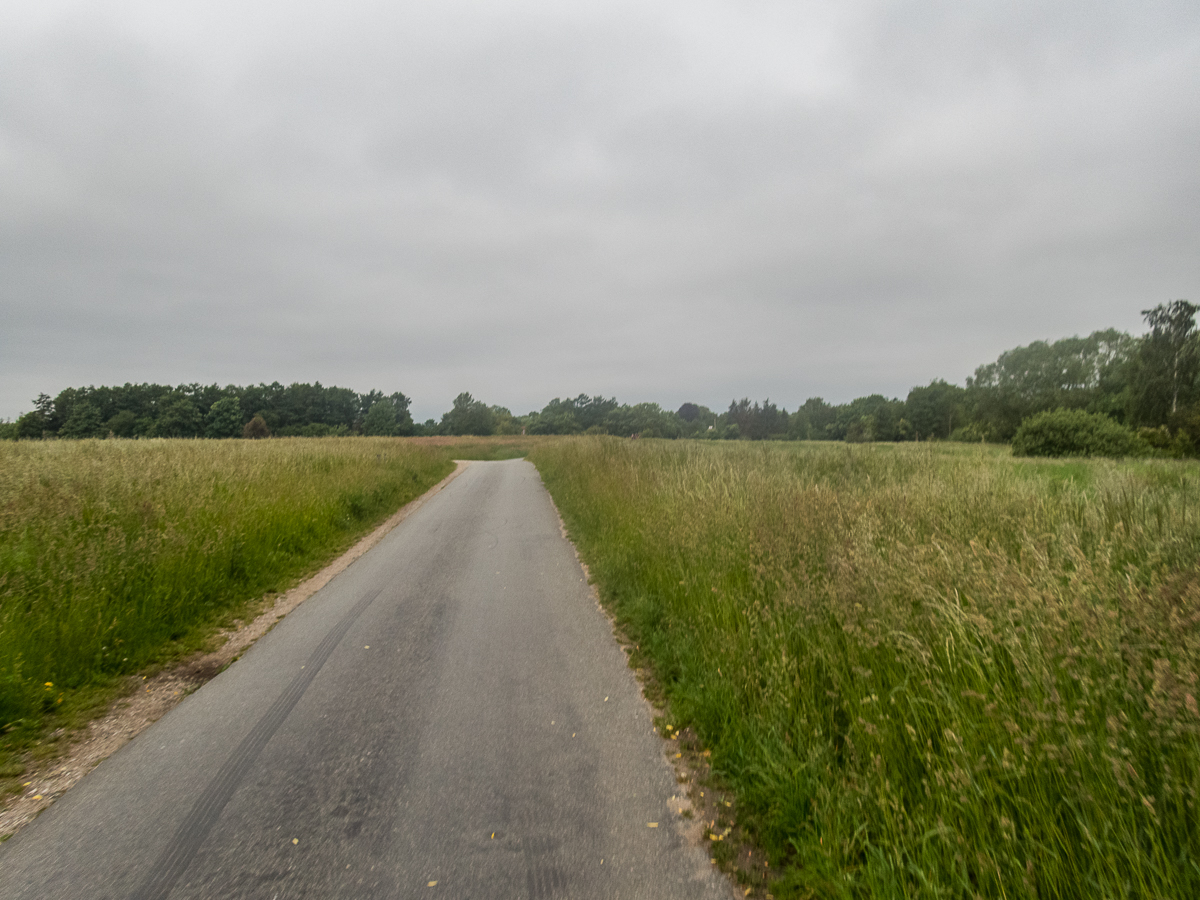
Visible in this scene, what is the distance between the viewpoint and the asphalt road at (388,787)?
7.88 feet

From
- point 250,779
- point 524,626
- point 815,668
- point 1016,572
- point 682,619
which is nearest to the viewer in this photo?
point 1016,572

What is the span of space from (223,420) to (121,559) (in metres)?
63.4

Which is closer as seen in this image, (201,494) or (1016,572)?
(1016,572)

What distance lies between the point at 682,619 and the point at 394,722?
2.69m

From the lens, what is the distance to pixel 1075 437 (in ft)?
72.3

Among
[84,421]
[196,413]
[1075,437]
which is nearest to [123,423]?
[84,421]

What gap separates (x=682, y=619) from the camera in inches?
198

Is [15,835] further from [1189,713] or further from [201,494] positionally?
[201,494]

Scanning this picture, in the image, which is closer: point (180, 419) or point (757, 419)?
point (180, 419)

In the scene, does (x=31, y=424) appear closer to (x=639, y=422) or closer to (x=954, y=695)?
(x=954, y=695)

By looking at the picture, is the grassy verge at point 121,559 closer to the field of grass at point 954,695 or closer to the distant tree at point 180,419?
the field of grass at point 954,695

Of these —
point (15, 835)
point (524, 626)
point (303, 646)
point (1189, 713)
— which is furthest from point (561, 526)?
point (1189, 713)

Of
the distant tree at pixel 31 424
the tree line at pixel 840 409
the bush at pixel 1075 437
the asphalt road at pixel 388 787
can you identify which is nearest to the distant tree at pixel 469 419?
the tree line at pixel 840 409

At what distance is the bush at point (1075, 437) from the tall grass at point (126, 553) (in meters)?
27.2
